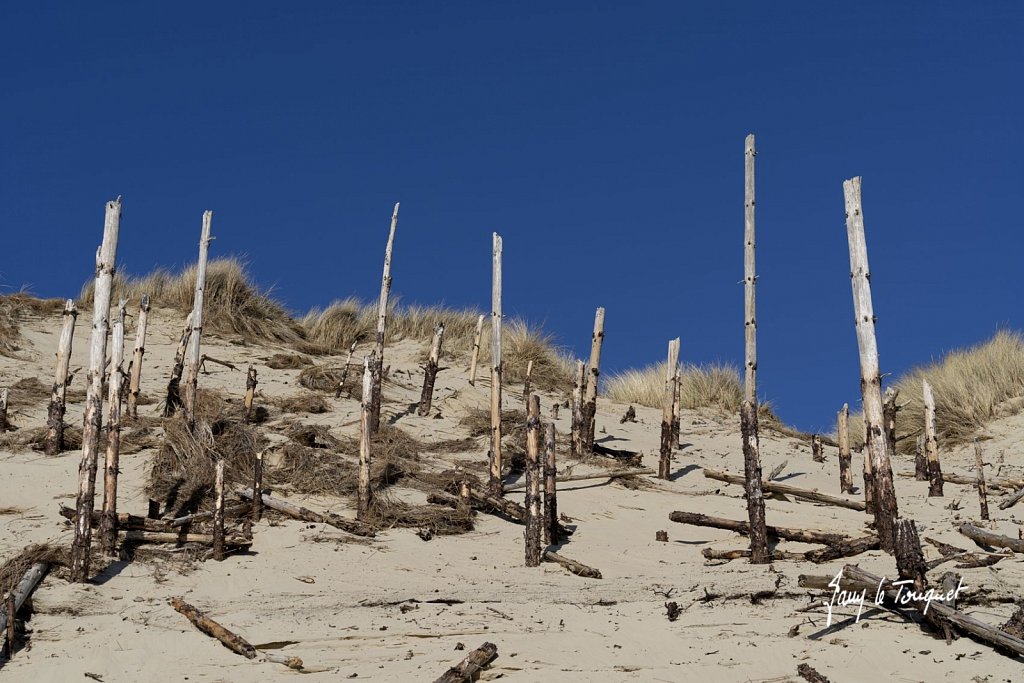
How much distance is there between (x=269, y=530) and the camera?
1198 centimetres

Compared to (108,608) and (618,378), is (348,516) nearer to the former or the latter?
(108,608)

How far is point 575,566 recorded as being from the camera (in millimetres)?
11125

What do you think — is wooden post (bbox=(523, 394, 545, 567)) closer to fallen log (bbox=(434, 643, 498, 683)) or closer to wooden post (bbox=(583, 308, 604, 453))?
fallen log (bbox=(434, 643, 498, 683))

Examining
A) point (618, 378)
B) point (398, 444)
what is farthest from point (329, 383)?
point (618, 378)

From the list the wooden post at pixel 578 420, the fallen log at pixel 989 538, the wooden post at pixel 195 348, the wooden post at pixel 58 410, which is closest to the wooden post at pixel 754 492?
the fallen log at pixel 989 538

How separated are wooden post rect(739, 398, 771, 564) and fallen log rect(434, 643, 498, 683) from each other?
135 inches

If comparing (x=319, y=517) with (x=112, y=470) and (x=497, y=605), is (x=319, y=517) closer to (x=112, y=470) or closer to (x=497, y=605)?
(x=112, y=470)

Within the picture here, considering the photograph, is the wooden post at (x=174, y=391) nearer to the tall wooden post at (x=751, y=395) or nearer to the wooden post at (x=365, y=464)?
the wooden post at (x=365, y=464)

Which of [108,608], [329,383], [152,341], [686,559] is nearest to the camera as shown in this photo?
[108,608]

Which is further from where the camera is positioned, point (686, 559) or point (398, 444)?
point (398, 444)

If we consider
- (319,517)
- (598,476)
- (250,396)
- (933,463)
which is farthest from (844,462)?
(250,396)

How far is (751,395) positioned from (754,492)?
971 mm

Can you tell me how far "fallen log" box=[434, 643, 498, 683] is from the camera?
323 inches

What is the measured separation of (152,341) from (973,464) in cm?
1479
